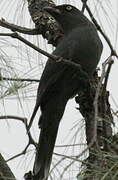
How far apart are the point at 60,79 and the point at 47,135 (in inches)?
14.5

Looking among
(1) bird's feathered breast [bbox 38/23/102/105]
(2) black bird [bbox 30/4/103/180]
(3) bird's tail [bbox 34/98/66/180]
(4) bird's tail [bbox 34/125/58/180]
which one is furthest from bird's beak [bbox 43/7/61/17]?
(4) bird's tail [bbox 34/125/58/180]

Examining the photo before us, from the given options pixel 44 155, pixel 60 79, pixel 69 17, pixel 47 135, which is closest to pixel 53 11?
pixel 69 17

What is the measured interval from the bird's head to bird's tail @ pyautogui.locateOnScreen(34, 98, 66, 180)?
0.60 metres

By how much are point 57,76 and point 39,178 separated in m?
0.67

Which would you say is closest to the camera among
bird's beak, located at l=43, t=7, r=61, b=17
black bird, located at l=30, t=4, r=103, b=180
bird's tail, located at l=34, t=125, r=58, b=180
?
bird's tail, located at l=34, t=125, r=58, b=180

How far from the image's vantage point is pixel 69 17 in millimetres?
3717

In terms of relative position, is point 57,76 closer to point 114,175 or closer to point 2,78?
point 2,78

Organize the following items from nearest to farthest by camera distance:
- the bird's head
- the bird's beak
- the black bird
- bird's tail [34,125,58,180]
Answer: bird's tail [34,125,58,180], the black bird, the bird's beak, the bird's head

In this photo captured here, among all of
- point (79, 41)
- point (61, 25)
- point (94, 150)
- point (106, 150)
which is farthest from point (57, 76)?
point (94, 150)

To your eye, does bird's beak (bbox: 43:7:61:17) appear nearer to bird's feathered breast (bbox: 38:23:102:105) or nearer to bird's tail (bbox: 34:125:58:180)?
bird's feathered breast (bbox: 38:23:102:105)

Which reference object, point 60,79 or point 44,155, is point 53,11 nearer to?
point 60,79

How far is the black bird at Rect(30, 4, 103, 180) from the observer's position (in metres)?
3.18

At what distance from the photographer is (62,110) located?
3354 millimetres

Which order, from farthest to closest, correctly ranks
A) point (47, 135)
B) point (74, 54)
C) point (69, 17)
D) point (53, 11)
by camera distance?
1. point (69, 17)
2. point (53, 11)
3. point (74, 54)
4. point (47, 135)
